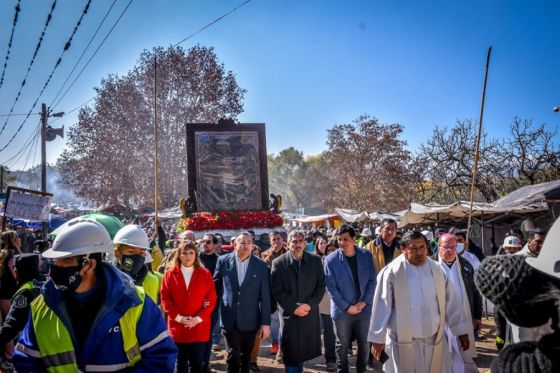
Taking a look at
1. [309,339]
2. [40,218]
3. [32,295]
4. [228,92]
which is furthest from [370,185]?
[32,295]

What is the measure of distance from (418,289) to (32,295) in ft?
11.7

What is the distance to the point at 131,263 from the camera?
15.3 feet

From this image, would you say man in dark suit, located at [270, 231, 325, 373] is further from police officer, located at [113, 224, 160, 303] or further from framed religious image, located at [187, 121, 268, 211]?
framed religious image, located at [187, 121, 268, 211]

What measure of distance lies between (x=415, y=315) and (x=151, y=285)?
2.79 metres

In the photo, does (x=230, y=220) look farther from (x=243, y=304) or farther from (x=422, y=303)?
(x=422, y=303)

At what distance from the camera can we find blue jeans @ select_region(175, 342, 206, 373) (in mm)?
5215

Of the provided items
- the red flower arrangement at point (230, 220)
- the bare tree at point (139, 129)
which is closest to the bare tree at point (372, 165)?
the bare tree at point (139, 129)

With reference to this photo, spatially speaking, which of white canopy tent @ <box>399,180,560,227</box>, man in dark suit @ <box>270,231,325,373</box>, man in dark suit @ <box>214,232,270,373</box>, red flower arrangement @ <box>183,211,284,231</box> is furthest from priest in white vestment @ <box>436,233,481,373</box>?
red flower arrangement @ <box>183,211,284,231</box>

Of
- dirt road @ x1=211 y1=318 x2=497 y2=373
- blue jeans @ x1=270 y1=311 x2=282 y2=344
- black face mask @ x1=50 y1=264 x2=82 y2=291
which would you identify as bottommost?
dirt road @ x1=211 y1=318 x2=497 y2=373

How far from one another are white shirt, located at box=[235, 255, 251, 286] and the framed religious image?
47.3 feet

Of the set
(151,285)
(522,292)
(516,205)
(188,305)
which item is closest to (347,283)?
(188,305)

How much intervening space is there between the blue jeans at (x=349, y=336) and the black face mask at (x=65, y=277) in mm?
4219

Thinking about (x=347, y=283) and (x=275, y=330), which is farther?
(x=275, y=330)

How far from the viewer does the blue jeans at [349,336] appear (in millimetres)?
5953
